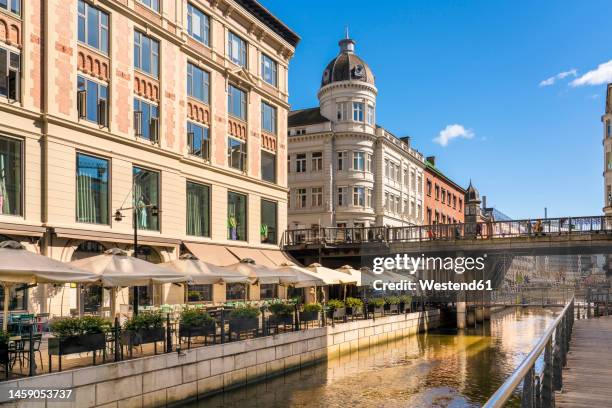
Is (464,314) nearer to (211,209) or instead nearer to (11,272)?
(211,209)

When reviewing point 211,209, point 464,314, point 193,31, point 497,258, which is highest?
point 193,31

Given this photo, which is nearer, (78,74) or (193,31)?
(78,74)

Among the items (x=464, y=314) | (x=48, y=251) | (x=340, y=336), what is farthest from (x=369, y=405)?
(x=464, y=314)

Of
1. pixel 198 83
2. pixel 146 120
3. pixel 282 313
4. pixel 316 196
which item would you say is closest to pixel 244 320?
pixel 282 313

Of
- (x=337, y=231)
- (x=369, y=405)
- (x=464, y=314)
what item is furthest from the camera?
(x=337, y=231)

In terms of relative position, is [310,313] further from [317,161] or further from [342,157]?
[317,161]

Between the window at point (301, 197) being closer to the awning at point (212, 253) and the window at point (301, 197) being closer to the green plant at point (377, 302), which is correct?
the awning at point (212, 253)

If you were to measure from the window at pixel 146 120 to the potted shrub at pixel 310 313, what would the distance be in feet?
34.9

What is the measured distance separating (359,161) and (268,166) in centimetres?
1395

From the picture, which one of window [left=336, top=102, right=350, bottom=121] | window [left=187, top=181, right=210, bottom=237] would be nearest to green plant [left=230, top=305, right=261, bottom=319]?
window [left=187, top=181, right=210, bottom=237]

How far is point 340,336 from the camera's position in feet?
84.5

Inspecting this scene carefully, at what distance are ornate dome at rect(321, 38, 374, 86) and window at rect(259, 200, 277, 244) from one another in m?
17.3

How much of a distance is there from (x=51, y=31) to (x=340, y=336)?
1636 centimetres

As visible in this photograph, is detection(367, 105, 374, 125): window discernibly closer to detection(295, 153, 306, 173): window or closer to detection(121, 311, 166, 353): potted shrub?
detection(295, 153, 306, 173): window
